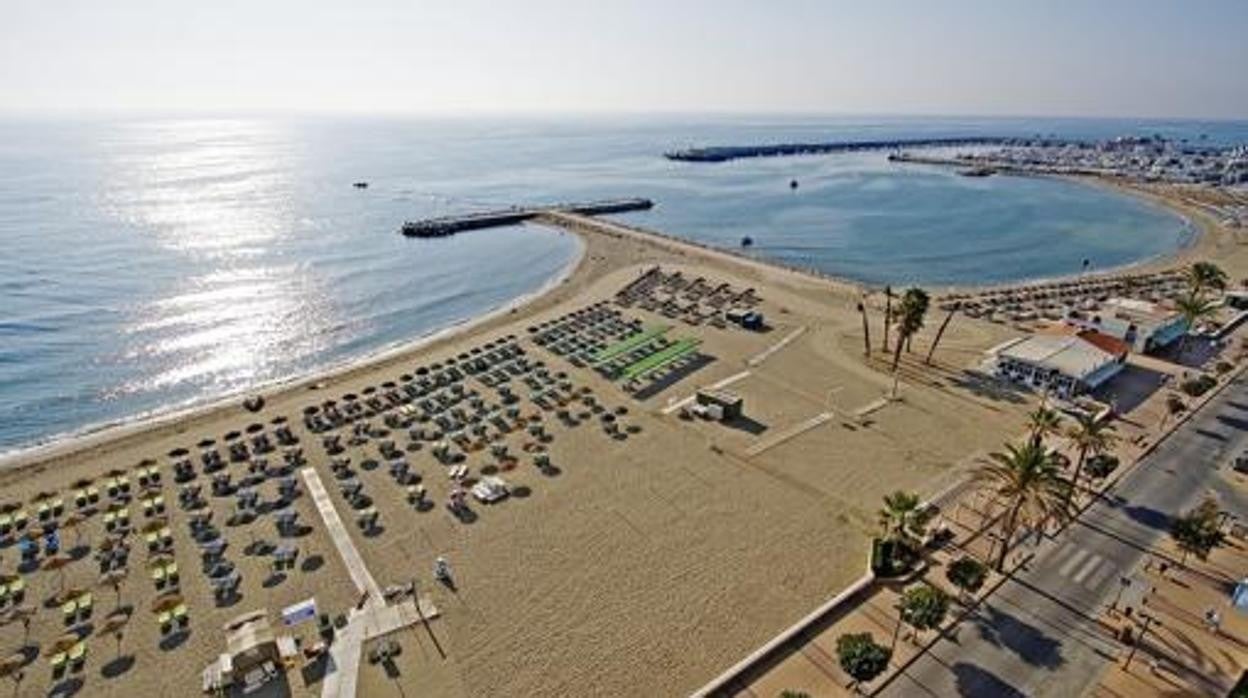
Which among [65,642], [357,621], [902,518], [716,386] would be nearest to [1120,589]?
[902,518]

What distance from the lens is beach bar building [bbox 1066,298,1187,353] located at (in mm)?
64688

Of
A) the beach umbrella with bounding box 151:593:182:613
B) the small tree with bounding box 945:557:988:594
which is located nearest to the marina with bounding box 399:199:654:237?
the beach umbrella with bounding box 151:593:182:613

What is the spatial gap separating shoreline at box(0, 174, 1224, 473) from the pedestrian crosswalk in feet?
177

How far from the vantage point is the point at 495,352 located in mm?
67125

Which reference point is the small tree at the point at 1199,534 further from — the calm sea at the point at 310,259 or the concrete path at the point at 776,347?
the calm sea at the point at 310,259

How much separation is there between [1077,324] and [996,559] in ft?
139

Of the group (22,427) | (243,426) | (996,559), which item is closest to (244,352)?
(22,427)

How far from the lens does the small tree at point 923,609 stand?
2869 centimetres

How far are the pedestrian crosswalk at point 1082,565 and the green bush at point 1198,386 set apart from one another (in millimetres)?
27445

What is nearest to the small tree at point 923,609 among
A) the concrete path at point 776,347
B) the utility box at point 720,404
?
the utility box at point 720,404

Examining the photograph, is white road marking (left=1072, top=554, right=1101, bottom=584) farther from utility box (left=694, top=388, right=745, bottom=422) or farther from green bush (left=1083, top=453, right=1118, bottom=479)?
utility box (left=694, top=388, right=745, bottom=422)

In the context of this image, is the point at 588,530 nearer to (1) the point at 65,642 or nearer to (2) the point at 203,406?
(1) the point at 65,642

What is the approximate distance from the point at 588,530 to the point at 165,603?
20.8m

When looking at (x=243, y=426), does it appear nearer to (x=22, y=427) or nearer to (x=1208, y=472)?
(x=22, y=427)
